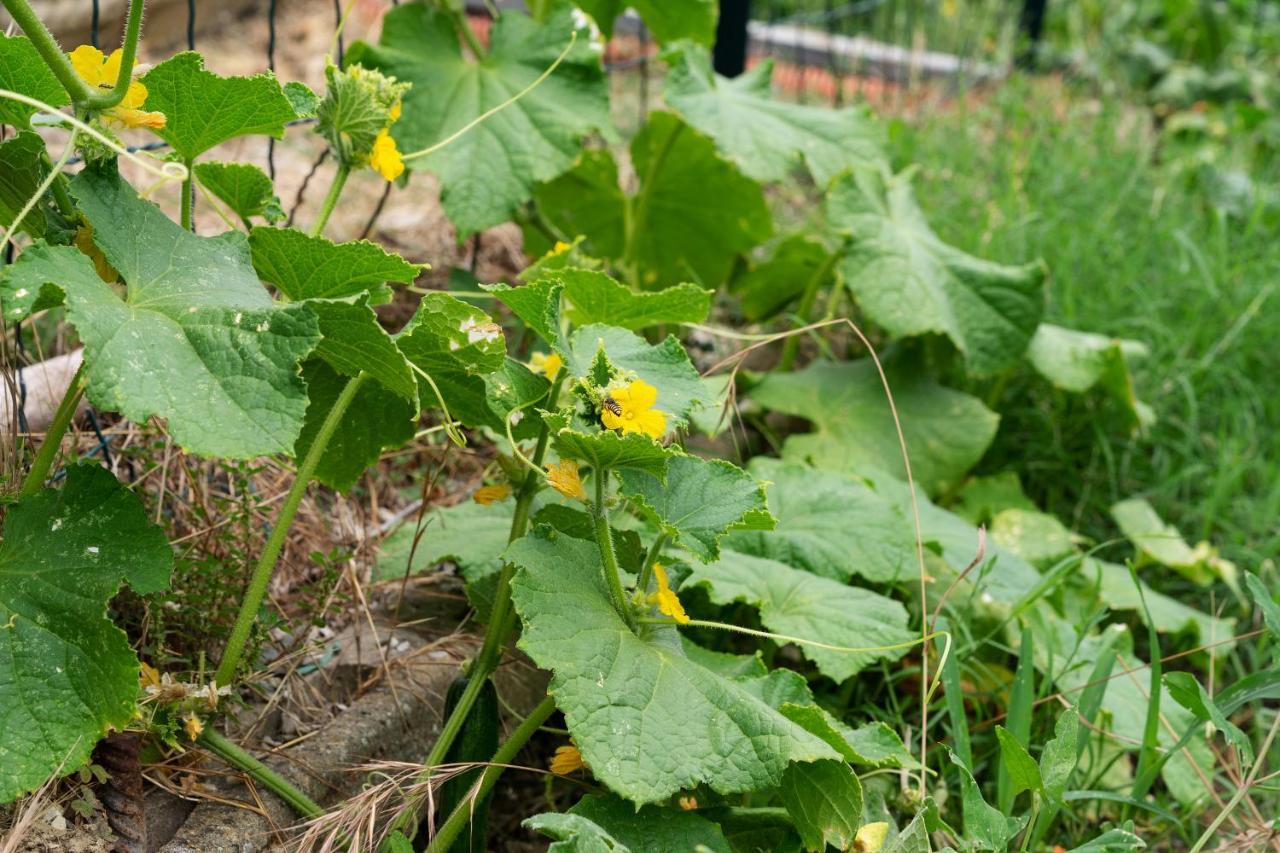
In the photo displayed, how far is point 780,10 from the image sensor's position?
5.99 meters

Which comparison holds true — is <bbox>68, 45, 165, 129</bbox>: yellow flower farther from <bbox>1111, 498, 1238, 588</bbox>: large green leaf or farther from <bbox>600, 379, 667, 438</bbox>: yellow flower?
<bbox>1111, 498, 1238, 588</bbox>: large green leaf

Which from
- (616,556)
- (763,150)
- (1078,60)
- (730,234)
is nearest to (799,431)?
(730,234)

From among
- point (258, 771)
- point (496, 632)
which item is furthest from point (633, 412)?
point (258, 771)

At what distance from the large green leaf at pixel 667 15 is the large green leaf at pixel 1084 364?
0.96 metres

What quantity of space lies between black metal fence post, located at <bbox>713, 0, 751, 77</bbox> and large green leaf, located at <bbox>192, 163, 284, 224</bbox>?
7.72 feet

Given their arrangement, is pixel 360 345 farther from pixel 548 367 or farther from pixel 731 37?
pixel 731 37

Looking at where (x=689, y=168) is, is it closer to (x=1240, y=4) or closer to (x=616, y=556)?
(x=616, y=556)

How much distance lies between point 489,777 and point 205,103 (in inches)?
31.6

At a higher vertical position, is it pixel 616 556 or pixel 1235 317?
pixel 616 556

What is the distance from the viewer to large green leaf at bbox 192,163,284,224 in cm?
142

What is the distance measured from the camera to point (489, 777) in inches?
57.3

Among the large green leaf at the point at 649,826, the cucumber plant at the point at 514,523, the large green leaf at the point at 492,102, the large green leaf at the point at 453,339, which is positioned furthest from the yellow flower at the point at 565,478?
the large green leaf at the point at 492,102

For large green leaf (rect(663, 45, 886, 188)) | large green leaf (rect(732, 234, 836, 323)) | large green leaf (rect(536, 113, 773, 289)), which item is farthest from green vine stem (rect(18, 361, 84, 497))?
large green leaf (rect(732, 234, 836, 323))

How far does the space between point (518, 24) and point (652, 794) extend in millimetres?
1697
